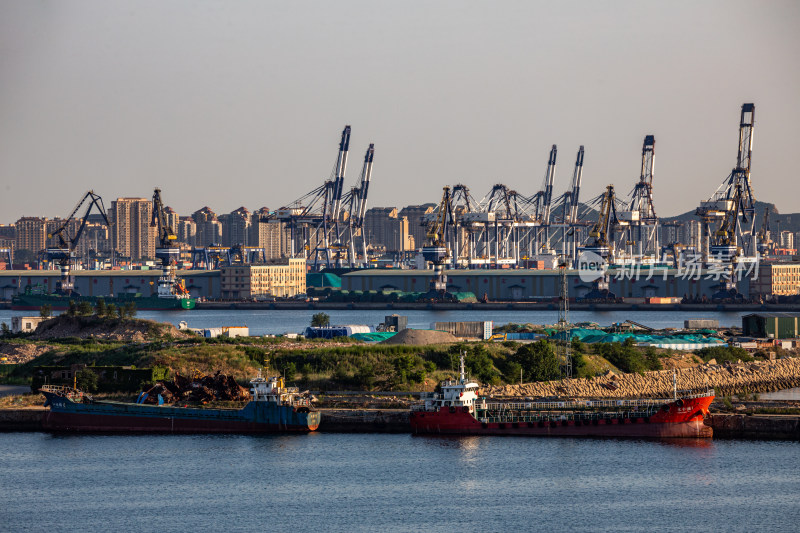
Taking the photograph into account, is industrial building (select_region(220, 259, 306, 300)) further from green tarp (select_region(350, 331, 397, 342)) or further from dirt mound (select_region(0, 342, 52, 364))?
dirt mound (select_region(0, 342, 52, 364))

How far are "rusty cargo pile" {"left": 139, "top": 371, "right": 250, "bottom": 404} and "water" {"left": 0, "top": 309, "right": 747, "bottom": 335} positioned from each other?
48190 millimetres

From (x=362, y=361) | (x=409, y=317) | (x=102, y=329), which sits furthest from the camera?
(x=409, y=317)

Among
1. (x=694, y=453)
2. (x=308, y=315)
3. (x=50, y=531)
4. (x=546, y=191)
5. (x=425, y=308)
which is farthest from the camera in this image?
(x=546, y=191)

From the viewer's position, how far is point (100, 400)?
46.9 meters

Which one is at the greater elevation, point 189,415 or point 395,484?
point 189,415

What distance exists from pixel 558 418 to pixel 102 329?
3774cm

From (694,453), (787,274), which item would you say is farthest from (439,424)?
(787,274)

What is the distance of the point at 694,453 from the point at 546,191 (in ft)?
526

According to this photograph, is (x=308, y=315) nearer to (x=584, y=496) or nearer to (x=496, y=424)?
(x=496, y=424)

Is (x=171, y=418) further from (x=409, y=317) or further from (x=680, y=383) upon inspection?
(x=409, y=317)

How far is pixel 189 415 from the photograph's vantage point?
4325 centimetres

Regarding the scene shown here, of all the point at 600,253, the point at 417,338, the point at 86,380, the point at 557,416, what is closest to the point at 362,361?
the point at 417,338

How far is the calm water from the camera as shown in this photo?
29.9m

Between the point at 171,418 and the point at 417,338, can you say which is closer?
the point at 171,418
